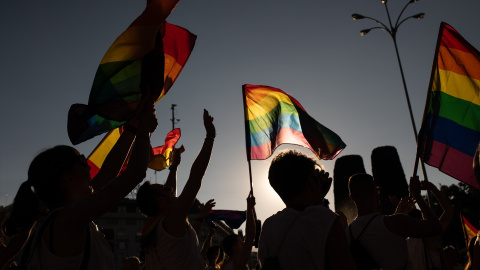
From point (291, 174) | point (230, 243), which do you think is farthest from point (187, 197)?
point (230, 243)

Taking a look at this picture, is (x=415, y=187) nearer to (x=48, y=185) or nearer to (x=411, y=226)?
(x=411, y=226)

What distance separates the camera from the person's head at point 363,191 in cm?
335

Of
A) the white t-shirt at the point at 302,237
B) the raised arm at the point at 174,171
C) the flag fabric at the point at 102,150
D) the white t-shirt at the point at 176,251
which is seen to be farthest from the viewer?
the flag fabric at the point at 102,150

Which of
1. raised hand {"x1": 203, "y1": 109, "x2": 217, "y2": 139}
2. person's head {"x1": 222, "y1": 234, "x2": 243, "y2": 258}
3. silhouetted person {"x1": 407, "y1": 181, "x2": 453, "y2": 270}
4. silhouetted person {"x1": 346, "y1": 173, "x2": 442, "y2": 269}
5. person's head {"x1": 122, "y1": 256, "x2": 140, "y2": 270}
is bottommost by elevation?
person's head {"x1": 122, "y1": 256, "x2": 140, "y2": 270}

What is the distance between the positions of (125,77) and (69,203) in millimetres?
1637

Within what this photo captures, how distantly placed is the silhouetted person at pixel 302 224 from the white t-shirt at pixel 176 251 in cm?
76

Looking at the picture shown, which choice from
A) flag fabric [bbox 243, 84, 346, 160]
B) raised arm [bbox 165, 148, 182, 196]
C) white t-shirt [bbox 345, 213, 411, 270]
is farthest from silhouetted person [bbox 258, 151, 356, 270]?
flag fabric [bbox 243, 84, 346, 160]

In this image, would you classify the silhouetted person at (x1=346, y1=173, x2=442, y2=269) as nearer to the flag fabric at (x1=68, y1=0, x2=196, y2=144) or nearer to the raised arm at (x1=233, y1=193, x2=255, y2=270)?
the raised arm at (x1=233, y1=193, x2=255, y2=270)

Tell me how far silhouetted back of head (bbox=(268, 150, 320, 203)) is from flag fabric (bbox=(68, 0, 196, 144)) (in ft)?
3.91

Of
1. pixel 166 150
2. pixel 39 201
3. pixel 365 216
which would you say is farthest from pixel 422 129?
pixel 166 150

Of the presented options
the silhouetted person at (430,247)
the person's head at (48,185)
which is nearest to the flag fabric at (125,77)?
the person's head at (48,185)

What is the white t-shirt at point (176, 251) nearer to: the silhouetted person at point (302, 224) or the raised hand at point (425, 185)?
the silhouetted person at point (302, 224)

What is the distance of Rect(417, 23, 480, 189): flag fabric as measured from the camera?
4.61 m

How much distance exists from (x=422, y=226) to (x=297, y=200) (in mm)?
1091
